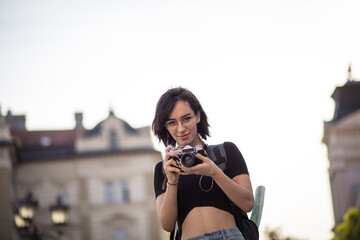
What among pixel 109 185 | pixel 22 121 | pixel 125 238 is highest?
pixel 22 121

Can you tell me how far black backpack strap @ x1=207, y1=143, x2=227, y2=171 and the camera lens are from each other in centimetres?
37

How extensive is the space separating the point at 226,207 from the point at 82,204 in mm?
42788

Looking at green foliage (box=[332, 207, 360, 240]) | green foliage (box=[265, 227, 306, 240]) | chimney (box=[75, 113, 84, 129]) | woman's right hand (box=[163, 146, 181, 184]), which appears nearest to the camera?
woman's right hand (box=[163, 146, 181, 184])

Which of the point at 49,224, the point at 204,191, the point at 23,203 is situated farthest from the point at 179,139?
the point at 49,224

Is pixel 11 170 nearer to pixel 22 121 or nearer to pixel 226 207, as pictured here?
pixel 22 121

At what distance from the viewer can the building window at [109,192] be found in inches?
1844

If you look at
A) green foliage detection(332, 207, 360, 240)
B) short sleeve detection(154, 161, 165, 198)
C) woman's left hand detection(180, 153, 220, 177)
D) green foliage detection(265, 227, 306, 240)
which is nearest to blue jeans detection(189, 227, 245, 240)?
woman's left hand detection(180, 153, 220, 177)

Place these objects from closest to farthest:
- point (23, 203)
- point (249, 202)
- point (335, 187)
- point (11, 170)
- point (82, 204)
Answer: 1. point (249, 202)
2. point (23, 203)
3. point (11, 170)
4. point (82, 204)
5. point (335, 187)

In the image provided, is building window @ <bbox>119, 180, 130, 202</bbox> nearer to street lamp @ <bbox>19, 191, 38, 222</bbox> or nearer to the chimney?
the chimney

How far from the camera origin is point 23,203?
62.3ft

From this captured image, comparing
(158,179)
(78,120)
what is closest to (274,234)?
(78,120)

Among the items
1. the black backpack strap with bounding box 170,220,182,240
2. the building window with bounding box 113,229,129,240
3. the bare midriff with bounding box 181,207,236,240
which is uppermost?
the bare midriff with bounding box 181,207,236,240

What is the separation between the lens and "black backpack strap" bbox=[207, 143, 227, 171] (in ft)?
15.0

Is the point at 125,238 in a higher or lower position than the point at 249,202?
lower
